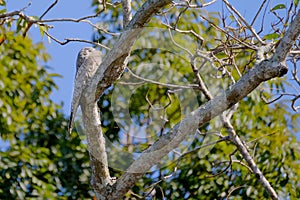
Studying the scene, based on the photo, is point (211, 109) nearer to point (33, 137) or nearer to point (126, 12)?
point (126, 12)

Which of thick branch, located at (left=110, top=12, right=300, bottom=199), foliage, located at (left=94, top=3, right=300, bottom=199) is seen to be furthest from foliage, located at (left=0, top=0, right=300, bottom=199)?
thick branch, located at (left=110, top=12, right=300, bottom=199)

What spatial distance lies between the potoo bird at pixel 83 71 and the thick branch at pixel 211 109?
37cm

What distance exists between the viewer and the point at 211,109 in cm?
243

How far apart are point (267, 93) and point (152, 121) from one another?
1.12 metres

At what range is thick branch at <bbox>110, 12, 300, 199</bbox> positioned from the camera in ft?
7.55

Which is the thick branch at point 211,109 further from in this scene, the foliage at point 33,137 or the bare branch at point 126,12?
the foliage at point 33,137

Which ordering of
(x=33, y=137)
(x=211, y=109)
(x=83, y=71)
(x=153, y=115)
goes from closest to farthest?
(x=211, y=109) < (x=83, y=71) < (x=153, y=115) < (x=33, y=137)

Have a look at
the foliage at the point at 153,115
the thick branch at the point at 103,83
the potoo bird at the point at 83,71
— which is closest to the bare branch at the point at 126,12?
the thick branch at the point at 103,83

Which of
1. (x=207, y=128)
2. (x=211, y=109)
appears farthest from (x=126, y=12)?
(x=207, y=128)

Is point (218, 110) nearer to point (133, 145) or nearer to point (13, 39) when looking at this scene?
point (133, 145)

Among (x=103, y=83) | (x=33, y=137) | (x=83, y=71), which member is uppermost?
(x=33, y=137)

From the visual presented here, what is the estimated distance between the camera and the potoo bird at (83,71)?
2.81m

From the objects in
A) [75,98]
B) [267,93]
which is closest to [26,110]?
[267,93]

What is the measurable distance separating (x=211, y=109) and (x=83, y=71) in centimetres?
75
